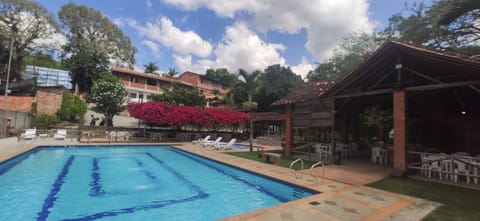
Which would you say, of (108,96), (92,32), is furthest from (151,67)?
(108,96)

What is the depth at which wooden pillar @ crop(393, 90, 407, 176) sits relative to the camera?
8.21 m

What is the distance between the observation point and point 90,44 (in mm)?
37438

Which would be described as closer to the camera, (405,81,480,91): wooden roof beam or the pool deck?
the pool deck

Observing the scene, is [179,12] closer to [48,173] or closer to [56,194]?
[48,173]

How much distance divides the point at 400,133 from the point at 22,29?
40561 mm

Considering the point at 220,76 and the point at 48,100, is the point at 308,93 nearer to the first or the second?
the point at 48,100

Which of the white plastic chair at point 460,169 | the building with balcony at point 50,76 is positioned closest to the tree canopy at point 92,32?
the building with balcony at point 50,76

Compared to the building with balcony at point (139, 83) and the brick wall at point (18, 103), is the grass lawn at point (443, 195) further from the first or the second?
the building with balcony at point (139, 83)

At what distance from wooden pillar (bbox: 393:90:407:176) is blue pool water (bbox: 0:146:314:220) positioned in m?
3.66

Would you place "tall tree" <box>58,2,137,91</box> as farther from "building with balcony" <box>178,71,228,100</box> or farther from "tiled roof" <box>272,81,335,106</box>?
"tiled roof" <box>272,81,335,106</box>

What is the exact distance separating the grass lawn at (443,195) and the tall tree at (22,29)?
3863 centimetres

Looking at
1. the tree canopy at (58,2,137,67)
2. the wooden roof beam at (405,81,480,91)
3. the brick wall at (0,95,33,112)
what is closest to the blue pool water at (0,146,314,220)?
the wooden roof beam at (405,81,480,91)

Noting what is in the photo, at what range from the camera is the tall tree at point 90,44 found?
109ft

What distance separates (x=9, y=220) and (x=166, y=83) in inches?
1480
